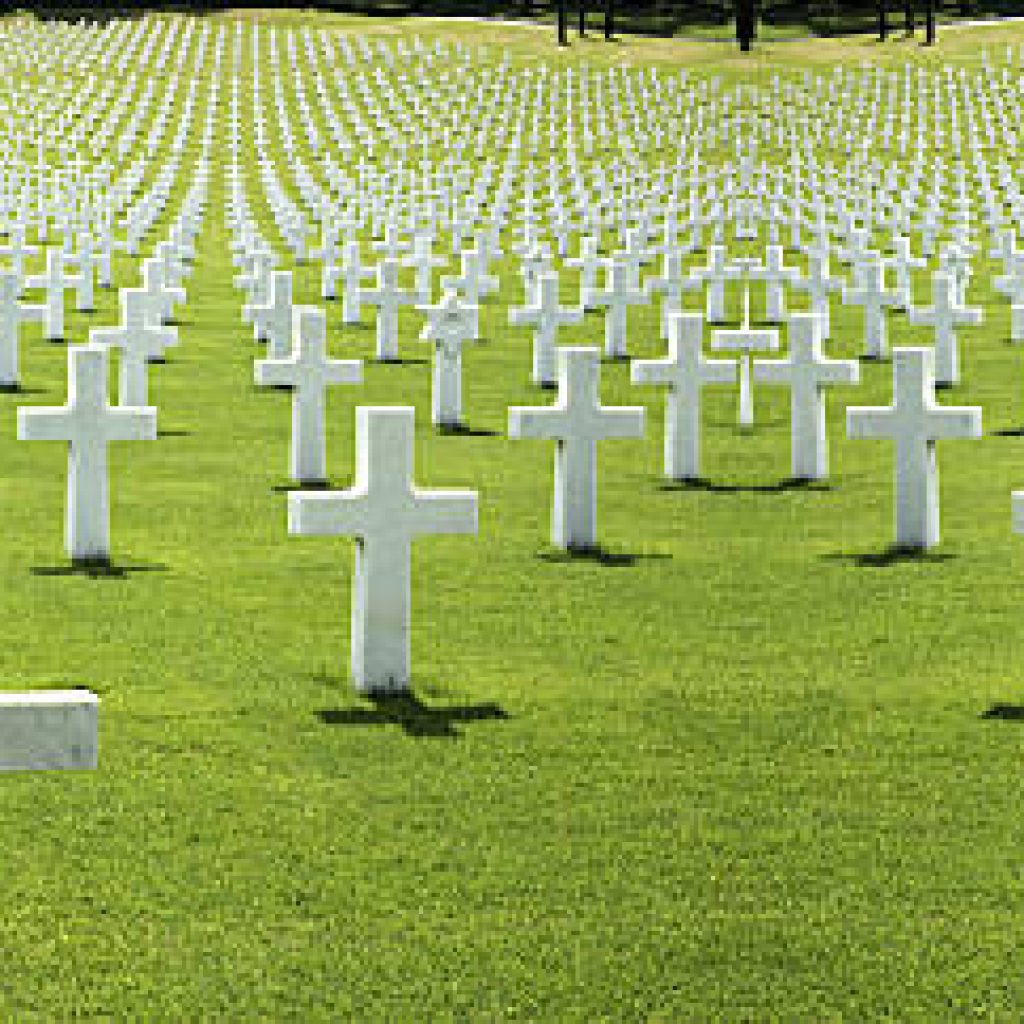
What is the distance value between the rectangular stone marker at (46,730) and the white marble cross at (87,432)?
7.95 m

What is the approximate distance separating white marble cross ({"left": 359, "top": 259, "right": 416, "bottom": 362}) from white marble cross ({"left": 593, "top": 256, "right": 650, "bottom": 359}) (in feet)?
5.64

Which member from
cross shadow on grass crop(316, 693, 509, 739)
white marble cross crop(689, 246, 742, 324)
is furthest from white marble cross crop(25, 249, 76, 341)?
cross shadow on grass crop(316, 693, 509, 739)

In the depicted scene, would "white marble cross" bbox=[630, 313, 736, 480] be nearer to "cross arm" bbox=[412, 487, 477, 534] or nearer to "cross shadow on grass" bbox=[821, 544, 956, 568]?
"cross shadow on grass" bbox=[821, 544, 956, 568]

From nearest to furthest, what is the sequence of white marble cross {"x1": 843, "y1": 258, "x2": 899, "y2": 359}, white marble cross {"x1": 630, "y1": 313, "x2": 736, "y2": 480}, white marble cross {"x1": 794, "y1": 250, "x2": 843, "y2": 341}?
1. white marble cross {"x1": 630, "y1": 313, "x2": 736, "y2": 480}
2. white marble cross {"x1": 843, "y1": 258, "x2": 899, "y2": 359}
3. white marble cross {"x1": 794, "y1": 250, "x2": 843, "y2": 341}

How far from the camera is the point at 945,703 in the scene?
403 inches

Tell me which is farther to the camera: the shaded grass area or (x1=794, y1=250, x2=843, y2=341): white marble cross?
the shaded grass area

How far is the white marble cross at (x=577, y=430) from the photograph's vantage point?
13648 mm

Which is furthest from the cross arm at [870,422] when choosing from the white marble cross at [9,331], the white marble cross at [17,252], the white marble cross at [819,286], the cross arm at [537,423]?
the white marble cross at [819,286]

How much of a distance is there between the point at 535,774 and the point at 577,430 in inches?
193

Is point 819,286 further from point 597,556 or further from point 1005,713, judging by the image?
point 1005,713

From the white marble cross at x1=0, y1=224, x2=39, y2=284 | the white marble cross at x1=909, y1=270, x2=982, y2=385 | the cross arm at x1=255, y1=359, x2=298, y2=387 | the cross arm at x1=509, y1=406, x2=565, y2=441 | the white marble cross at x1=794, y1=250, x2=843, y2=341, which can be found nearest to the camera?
the cross arm at x1=509, y1=406, x2=565, y2=441

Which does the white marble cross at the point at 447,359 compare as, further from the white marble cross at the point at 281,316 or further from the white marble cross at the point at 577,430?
the white marble cross at the point at 577,430

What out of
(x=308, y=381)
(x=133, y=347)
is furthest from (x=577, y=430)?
(x=133, y=347)

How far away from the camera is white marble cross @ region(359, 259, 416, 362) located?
80.5 ft
